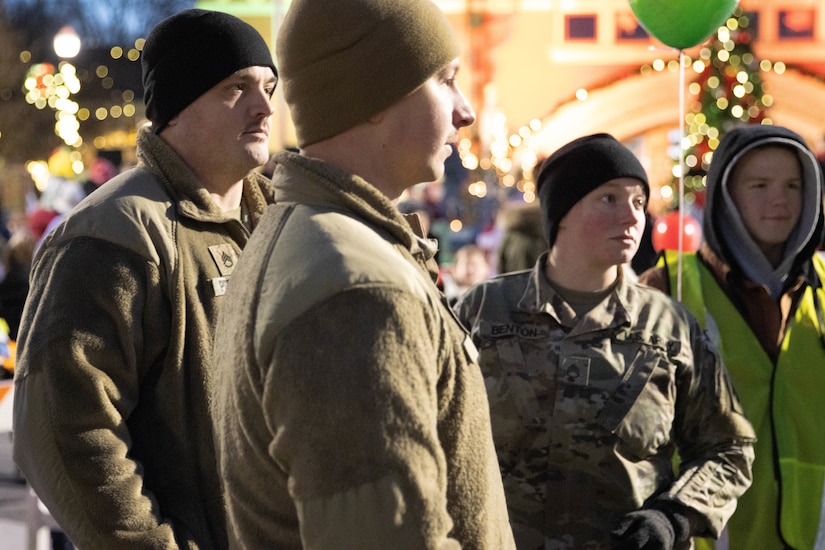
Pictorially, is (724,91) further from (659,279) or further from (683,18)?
(659,279)

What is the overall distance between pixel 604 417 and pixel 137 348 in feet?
4.03

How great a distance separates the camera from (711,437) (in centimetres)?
290

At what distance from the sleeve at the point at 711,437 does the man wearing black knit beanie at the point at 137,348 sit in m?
1.26

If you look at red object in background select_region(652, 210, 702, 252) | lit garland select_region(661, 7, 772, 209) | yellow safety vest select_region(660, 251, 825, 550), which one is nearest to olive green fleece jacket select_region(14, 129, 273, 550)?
yellow safety vest select_region(660, 251, 825, 550)

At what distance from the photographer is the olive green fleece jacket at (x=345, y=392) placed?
138cm

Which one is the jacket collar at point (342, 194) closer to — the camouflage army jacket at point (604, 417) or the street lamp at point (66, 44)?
the camouflage army jacket at point (604, 417)

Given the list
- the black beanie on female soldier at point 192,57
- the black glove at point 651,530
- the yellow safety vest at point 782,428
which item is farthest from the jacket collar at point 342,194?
the yellow safety vest at point 782,428

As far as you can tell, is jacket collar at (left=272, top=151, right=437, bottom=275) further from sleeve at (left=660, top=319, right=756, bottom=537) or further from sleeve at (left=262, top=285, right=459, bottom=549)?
sleeve at (left=660, top=319, right=756, bottom=537)

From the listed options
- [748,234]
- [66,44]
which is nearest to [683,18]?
[748,234]

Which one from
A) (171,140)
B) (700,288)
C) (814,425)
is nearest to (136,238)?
(171,140)

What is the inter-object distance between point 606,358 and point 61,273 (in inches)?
56.2

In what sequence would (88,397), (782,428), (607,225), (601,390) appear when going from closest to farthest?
(88,397) → (601,390) → (607,225) → (782,428)

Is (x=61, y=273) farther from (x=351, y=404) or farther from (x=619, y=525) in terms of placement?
(x=619, y=525)

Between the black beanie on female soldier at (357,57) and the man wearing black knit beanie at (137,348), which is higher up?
the black beanie on female soldier at (357,57)
